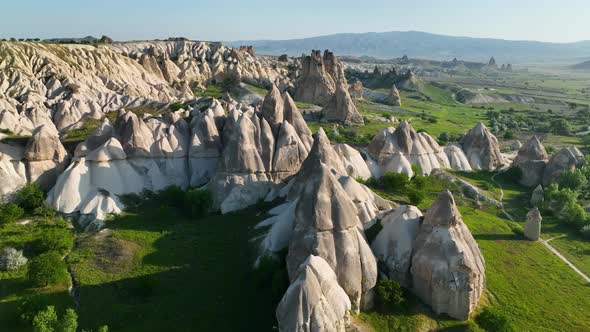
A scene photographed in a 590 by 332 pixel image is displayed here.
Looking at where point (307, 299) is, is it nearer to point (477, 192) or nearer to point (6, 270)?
point (6, 270)

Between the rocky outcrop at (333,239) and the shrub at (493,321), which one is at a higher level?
the rocky outcrop at (333,239)

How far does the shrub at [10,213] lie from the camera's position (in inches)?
1480

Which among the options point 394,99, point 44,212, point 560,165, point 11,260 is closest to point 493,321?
point 11,260

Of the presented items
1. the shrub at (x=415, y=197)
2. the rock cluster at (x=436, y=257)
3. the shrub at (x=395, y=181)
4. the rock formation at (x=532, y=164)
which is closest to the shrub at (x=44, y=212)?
the rock cluster at (x=436, y=257)

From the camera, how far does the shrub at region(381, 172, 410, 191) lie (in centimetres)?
4872

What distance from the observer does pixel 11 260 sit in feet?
104

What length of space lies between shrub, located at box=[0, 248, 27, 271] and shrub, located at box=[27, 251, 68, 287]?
9.91 ft

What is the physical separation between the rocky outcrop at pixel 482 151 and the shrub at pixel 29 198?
53.3 metres

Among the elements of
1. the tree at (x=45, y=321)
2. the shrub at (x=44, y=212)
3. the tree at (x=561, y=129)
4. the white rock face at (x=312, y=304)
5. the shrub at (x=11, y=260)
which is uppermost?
the white rock face at (x=312, y=304)

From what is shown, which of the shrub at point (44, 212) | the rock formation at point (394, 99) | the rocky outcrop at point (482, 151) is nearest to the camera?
the shrub at point (44, 212)

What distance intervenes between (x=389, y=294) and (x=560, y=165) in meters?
39.4

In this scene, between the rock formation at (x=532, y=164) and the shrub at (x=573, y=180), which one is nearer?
the shrub at (x=573, y=180)

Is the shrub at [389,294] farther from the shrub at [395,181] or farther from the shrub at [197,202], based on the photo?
the shrub at [395,181]

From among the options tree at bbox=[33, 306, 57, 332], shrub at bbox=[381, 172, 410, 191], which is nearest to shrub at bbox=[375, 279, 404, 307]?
tree at bbox=[33, 306, 57, 332]
